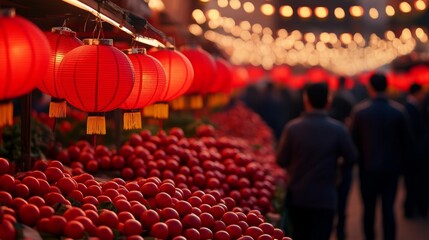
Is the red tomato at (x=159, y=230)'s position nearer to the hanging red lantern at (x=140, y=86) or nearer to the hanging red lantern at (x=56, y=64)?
the hanging red lantern at (x=56, y=64)

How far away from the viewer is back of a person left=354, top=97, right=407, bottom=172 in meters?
9.11

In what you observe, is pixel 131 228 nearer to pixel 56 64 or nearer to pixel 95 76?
pixel 95 76

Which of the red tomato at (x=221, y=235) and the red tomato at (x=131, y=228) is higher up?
the red tomato at (x=131, y=228)

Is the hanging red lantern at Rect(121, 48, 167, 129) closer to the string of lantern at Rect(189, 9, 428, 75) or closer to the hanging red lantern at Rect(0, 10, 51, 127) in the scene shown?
the hanging red lantern at Rect(0, 10, 51, 127)

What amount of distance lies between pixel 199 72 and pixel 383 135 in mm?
2446

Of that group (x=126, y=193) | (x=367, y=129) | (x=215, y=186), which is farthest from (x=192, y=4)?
(x=126, y=193)

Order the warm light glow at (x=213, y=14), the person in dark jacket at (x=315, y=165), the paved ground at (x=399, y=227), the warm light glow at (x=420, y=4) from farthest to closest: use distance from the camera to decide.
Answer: the warm light glow at (x=213, y=14) → the warm light glow at (x=420, y=4) → the paved ground at (x=399, y=227) → the person in dark jacket at (x=315, y=165)

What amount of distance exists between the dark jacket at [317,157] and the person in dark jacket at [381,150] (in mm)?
1573

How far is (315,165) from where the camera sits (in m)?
7.64

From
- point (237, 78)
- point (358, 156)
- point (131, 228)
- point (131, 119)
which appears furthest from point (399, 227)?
point (131, 228)

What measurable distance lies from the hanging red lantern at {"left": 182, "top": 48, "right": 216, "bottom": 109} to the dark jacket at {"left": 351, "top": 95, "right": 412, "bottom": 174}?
2.08 m

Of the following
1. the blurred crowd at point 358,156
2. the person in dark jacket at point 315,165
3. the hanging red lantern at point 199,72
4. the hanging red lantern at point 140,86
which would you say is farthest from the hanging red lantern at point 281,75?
the hanging red lantern at point 140,86

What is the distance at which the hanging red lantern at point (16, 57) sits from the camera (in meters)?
3.36

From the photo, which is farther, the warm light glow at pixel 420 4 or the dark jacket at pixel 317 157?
the warm light glow at pixel 420 4
